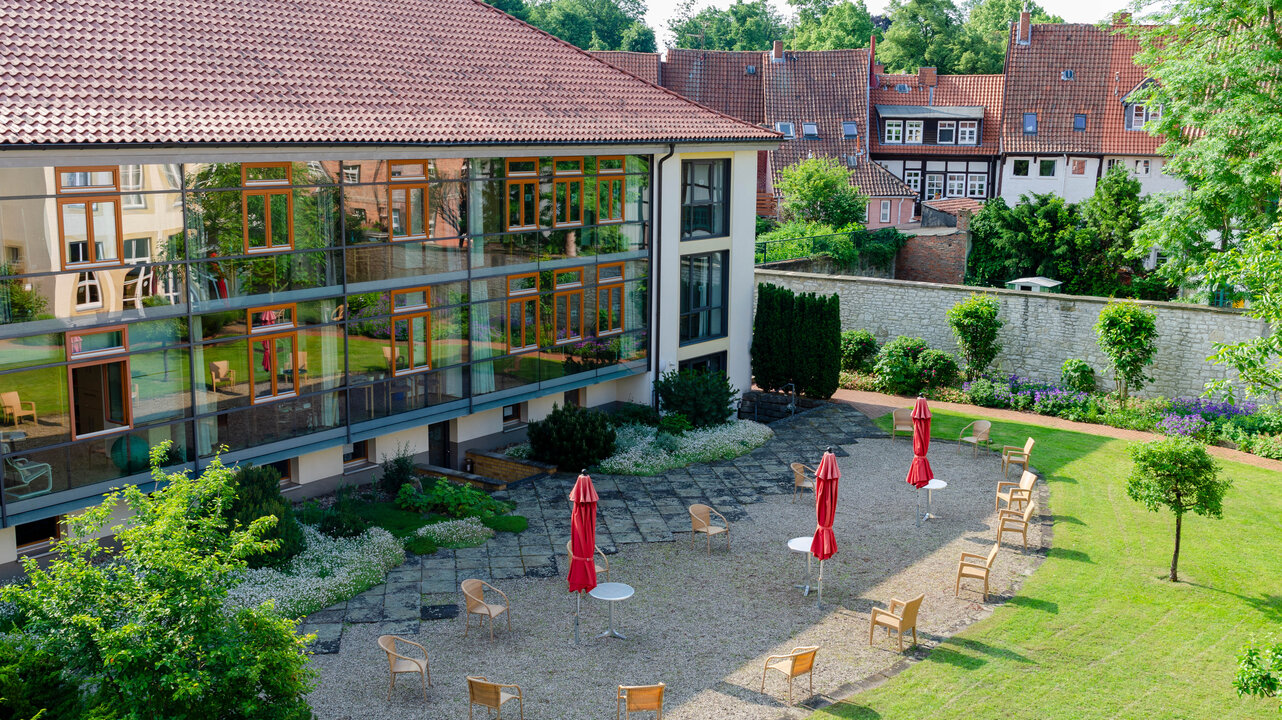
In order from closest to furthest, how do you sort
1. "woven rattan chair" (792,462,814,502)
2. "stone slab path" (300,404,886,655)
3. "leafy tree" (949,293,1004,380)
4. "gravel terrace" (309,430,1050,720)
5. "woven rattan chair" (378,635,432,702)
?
"woven rattan chair" (378,635,432,702) → "gravel terrace" (309,430,1050,720) → "stone slab path" (300,404,886,655) → "woven rattan chair" (792,462,814,502) → "leafy tree" (949,293,1004,380)

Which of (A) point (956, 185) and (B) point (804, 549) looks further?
(A) point (956, 185)

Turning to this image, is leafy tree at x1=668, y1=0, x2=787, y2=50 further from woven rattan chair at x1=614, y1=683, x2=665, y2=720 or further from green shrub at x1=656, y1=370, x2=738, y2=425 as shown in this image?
woven rattan chair at x1=614, y1=683, x2=665, y2=720

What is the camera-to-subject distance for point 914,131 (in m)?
56.9

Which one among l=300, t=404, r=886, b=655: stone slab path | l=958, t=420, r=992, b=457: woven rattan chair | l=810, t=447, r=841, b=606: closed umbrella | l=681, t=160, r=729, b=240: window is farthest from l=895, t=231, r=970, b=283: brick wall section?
l=810, t=447, r=841, b=606: closed umbrella

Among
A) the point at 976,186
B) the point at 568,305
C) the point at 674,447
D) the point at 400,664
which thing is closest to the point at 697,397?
the point at 674,447

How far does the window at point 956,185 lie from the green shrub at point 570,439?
3941 centimetres

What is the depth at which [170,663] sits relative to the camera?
28.2 ft

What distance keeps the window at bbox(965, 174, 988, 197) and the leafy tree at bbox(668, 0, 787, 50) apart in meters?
41.2

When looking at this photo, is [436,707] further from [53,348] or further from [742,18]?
[742,18]

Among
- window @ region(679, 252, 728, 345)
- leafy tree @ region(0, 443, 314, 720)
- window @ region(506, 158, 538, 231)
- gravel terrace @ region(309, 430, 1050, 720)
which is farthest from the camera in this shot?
window @ region(679, 252, 728, 345)

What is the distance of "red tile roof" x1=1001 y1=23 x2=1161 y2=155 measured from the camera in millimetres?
49719

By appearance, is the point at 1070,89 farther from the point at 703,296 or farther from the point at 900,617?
the point at 900,617

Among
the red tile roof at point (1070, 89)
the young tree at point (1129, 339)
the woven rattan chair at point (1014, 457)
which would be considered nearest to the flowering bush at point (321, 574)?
the woven rattan chair at point (1014, 457)

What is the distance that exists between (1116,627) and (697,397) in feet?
35.6
